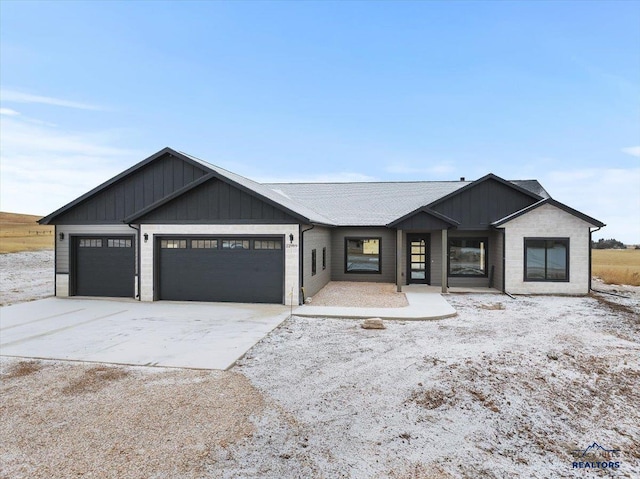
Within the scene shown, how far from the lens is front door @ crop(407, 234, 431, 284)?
17406 millimetres

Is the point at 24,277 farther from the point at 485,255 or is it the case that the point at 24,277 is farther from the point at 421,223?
the point at 485,255

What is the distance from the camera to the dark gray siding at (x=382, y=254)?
1848 cm

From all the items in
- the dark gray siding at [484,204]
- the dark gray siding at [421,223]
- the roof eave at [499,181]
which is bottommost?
the dark gray siding at [421,223]

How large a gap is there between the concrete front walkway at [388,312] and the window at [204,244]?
3912 millimetres

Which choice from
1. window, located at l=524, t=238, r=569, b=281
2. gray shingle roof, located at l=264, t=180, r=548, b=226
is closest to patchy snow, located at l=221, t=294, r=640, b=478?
window, located at l=524, t=238, r=569, b=281

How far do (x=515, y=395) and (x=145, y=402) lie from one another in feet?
17.3

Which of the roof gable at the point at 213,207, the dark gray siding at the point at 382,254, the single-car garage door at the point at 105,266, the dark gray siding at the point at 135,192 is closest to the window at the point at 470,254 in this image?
the dark gray siding at the point at 382,254

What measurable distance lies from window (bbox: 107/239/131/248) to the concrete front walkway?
750 centimetres

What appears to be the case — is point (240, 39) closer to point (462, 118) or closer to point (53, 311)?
point (462, 118)

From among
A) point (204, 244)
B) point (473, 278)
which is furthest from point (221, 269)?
point (473, 278)

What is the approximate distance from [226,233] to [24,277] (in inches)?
622

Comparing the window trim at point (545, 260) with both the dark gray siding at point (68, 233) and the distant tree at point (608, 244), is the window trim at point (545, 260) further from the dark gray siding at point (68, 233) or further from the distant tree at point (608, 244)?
the distant tree at point (608, 244)

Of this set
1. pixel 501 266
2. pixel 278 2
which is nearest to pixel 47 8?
pixel 278 2

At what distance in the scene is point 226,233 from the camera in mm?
Result: 13102
